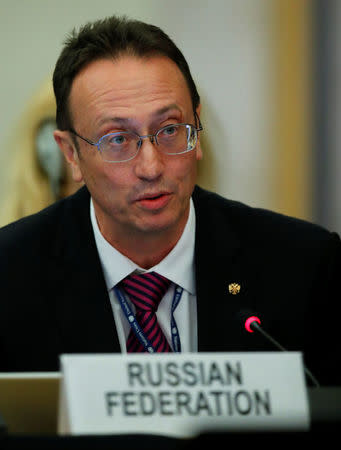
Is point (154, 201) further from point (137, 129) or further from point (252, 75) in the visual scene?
point (252, 75)

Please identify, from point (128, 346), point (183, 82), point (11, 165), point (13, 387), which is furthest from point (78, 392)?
point (11, 165)

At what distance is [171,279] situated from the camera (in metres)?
1.88

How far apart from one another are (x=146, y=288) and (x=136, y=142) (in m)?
0.38

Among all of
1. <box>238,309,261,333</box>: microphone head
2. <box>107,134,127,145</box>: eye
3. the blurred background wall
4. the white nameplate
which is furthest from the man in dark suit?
the blurred background wall

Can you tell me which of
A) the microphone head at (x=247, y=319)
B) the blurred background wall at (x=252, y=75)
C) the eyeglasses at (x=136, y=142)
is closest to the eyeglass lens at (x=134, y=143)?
the eyeglasses at (x=136, y=142)

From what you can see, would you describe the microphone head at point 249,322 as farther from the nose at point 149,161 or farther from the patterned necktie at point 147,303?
the nose at point 149,161

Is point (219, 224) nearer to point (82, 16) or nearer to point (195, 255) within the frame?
point (195, 255)

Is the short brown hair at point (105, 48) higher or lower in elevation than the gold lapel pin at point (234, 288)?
higher

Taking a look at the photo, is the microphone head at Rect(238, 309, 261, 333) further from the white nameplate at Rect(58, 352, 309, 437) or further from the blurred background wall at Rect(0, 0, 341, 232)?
the blurred background wall at Rect(0, 0, 341, 232)

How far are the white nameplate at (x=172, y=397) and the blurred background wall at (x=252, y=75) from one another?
322cm

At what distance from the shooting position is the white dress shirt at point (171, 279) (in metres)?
1.87

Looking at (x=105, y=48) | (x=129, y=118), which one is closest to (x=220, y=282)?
(x=129, y=118)

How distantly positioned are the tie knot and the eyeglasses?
313mm

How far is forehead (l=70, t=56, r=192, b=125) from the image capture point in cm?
178
